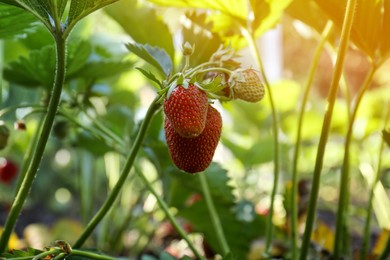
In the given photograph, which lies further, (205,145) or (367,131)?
(367,131)

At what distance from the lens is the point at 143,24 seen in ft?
2.29

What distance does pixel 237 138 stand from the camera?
5.01ft

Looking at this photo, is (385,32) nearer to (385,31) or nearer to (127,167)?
(385,31)

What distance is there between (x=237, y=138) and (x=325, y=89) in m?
4.28

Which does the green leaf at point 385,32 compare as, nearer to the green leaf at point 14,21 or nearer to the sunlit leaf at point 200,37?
the sunlit leaf at point 200,37

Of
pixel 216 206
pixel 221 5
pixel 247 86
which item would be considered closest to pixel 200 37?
pixel 221 5

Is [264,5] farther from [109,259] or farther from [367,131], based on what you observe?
[367,131]

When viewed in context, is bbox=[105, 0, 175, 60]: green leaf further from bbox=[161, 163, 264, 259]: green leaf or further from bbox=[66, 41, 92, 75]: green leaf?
bbox=[161, 163, 264, 259]: green leaf

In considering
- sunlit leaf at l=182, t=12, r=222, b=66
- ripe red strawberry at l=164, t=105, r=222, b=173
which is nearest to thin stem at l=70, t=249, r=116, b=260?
ripe red strawberry at l=164, t=105, r=222, b=173

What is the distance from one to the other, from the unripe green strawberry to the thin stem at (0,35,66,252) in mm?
138

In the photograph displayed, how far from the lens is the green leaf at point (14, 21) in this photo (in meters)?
0.57

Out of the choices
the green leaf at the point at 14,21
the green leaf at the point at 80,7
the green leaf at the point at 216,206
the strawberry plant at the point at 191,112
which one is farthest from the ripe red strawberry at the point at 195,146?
the green leaf at the point at 216,206

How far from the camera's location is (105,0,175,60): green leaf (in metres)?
0.69

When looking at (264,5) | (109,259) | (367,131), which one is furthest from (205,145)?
(367,131)
